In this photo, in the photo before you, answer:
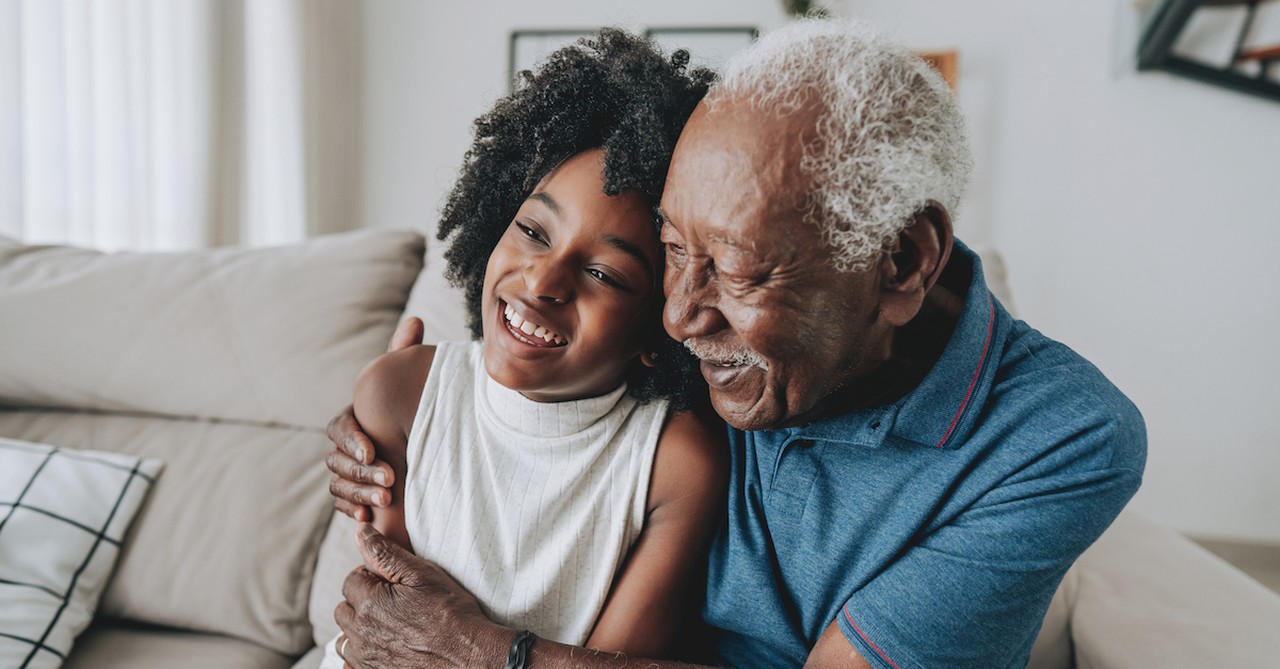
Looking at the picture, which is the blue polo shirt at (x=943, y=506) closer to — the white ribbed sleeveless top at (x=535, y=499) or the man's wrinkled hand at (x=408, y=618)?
the white ribbed sleeveless top at (x=535, y=499)

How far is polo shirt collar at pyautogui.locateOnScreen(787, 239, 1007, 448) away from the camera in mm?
952

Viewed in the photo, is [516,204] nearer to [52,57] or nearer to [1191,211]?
[52,57]

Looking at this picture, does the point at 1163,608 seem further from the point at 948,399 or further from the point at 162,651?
the point at 162,651

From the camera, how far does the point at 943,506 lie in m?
0.97

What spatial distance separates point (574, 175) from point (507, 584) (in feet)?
1.96

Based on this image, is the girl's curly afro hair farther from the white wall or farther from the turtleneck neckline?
the white wall

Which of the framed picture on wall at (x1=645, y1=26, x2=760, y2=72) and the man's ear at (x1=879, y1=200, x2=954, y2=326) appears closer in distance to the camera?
the man's ear at (x1=879, y1=200, x2=954, y2=326)

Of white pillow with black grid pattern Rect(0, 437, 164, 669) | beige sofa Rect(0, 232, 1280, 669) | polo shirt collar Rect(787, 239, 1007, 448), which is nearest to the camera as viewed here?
polo shirt collar Rect(787, 239, 1007, 448)

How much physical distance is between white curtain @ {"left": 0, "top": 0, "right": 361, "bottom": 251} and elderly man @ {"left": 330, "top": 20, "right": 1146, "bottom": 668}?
189 cm

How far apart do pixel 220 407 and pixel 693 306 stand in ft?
4.26

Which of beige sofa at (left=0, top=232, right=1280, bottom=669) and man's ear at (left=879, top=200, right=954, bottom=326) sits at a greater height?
man's ear at (left=879, top=200, right=954, bottom=326)

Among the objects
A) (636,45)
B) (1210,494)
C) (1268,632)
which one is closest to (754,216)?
(636,45)

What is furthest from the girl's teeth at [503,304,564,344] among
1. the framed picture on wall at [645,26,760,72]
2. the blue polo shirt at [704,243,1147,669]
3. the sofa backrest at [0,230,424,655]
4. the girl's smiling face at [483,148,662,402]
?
the framed picture on wall at [645,26,760,72]

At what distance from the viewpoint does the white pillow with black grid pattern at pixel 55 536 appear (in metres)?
1.32
